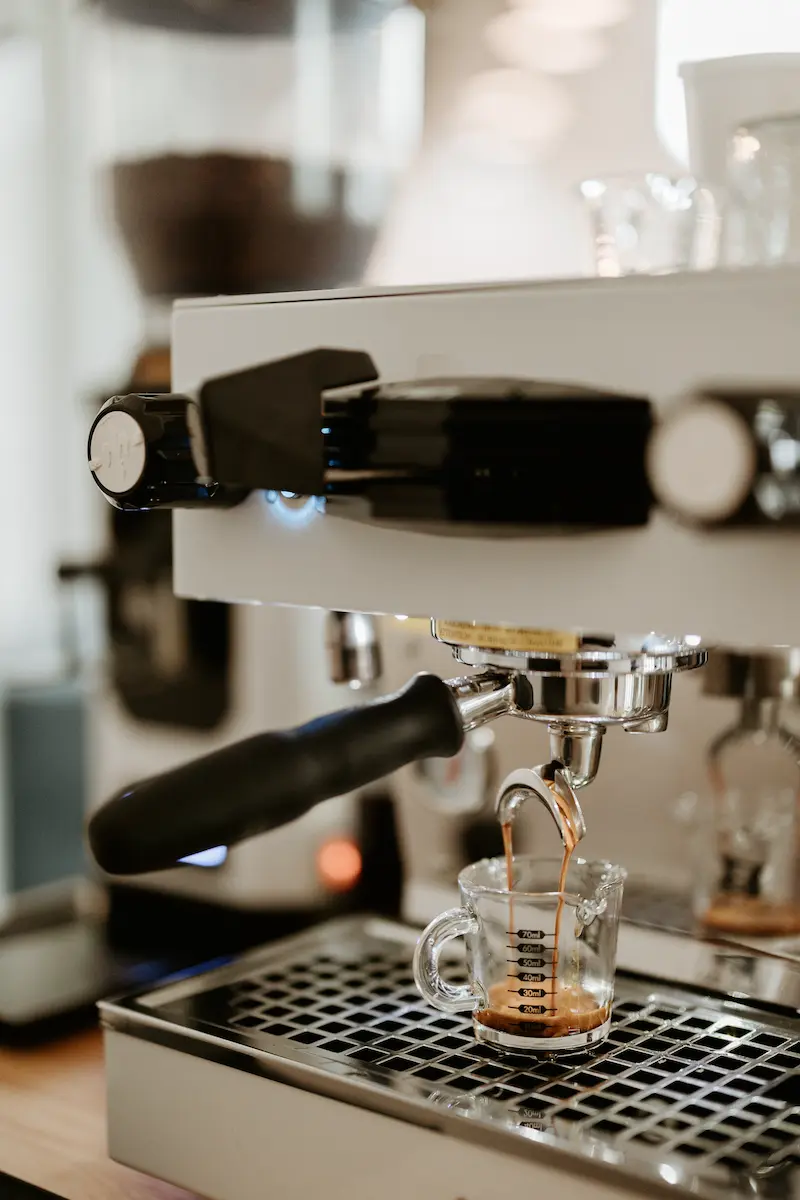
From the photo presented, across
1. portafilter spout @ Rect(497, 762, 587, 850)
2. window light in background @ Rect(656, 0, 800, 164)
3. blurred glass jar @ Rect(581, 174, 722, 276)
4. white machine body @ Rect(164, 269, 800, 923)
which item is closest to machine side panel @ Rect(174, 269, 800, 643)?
white machine body @ Rect(164, 269, 800, 923)

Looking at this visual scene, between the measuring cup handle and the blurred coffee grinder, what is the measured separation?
0.82 feet

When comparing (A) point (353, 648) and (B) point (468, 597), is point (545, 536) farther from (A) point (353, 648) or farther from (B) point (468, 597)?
(A) point (353, 648)

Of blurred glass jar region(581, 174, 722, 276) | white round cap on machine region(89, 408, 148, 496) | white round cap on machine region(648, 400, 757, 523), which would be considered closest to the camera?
white round cap on machine region(648, 400, 757, 523)

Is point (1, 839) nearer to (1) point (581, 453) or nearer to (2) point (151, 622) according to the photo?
(2) point (151, 622)

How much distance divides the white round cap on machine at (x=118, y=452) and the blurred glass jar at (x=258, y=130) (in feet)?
1.11

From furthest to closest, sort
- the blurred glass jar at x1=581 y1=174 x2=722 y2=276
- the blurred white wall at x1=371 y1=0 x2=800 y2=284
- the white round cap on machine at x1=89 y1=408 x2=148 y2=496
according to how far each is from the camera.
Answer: the blurred white wall at x1=371 y1=0 x2=800 y2=284
the blurred glass jar at x1=581 y1=174 x2=722 y2=276
the white round cap on machine at x1=89 y1=408 x2=148 y2=496

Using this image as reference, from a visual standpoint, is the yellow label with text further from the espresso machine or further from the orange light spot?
the orange light spot

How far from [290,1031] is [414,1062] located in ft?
0.22

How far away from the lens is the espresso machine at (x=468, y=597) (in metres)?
0.43

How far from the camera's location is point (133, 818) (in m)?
0.47

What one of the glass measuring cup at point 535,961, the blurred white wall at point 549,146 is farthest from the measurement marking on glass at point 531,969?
the blurred white wall at point 549,146

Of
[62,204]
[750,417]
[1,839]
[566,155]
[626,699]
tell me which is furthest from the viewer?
[1,839]

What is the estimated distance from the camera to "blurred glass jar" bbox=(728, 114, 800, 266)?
22.8 inches

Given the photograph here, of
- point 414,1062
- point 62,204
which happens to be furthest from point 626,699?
point 62,204
